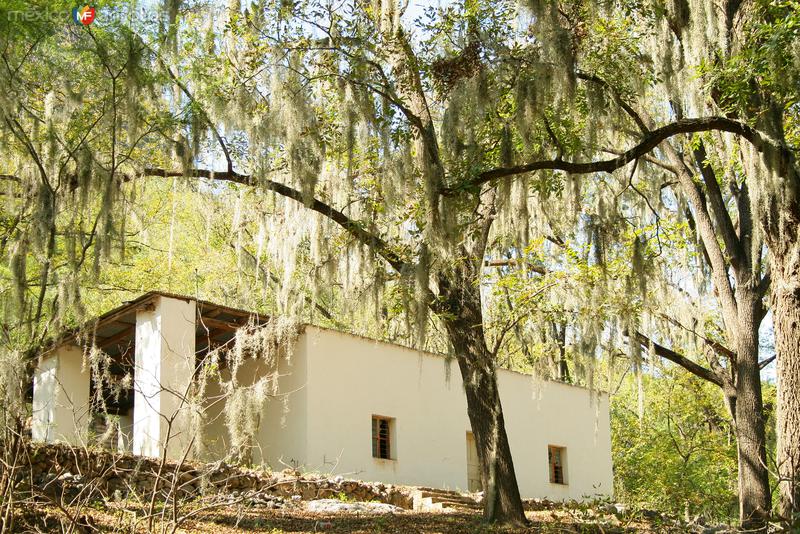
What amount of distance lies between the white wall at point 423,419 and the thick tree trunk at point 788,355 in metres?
5.31

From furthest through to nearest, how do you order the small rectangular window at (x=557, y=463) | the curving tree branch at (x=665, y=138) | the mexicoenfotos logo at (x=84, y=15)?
the small rectangular window at (x=557, y=463), the mexicoenfotos logo at (x=84, y=15), the curving tree branch at (x=665, y=138)

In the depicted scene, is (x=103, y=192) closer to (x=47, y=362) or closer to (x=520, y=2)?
(x=520, y=2)

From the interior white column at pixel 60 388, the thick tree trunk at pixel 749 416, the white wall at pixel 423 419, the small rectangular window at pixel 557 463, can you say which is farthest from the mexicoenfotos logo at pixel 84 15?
the small rectangular window at pixel 557 463

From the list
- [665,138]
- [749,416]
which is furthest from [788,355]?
[749,416]

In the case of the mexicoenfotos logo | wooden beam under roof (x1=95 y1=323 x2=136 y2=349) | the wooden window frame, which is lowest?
the wooden window frame

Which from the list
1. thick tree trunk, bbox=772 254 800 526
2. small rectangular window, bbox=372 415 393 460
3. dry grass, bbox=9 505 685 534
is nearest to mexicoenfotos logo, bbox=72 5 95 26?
dry grass, bbox=9 505 685 534

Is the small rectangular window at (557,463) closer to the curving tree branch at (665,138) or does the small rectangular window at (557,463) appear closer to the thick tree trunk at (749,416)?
the thick tree trunk at (749,416)

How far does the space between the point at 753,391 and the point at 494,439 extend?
3367 mm

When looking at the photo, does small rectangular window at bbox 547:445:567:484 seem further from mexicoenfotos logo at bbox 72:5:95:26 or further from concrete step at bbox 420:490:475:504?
mexicoenfotos logo at bbox 72:5:95:26

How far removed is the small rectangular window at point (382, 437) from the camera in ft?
49.7

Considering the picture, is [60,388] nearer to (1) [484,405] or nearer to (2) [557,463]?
(1) [484,405]

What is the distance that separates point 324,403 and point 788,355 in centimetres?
824

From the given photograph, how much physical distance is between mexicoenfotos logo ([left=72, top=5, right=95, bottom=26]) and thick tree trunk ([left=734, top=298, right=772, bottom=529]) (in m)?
8.32

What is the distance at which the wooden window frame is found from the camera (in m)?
15.2
